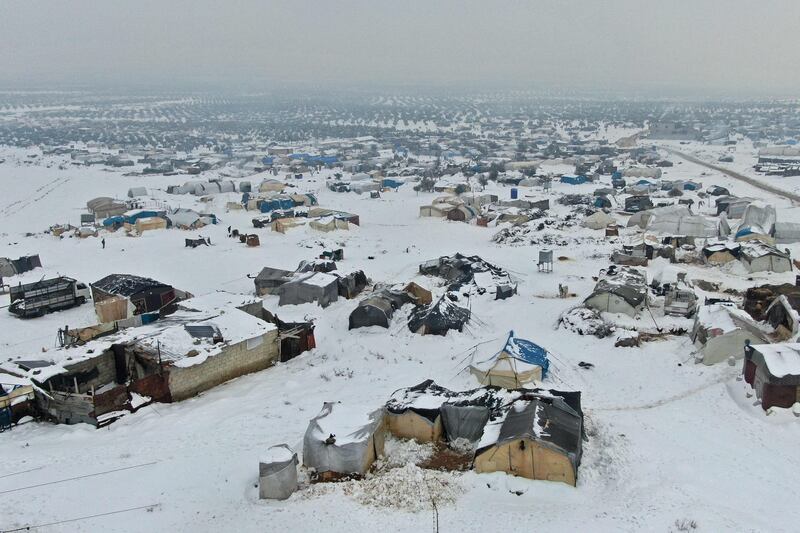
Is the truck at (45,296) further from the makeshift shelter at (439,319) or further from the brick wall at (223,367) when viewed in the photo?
the makeshift shelter at (439,319)

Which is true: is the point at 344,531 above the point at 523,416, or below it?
below

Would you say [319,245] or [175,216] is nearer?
[319,245]

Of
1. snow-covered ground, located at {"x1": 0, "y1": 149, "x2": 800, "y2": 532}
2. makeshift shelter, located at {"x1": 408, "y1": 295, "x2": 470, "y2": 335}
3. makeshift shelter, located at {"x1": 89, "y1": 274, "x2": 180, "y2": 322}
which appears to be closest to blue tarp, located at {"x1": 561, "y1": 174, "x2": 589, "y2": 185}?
snow-covered ground, located at {"x1": 0, "y1": 149, "x2": 800, "y2": 532}

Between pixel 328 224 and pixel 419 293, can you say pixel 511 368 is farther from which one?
pixel 328 224

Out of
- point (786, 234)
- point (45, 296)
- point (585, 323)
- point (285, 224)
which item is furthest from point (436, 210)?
point (45, 296)

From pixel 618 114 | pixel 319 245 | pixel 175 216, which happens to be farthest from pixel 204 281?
pixel 618 114

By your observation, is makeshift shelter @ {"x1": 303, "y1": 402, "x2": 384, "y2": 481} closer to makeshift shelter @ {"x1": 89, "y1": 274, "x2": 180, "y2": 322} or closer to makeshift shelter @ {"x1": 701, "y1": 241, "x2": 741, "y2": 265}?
makeshift shelter @ {"x1": 89, "y1": 274, "x2": 180, "y2": 322}

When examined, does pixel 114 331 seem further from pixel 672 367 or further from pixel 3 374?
pixel 672 367
